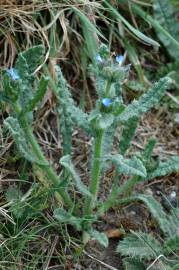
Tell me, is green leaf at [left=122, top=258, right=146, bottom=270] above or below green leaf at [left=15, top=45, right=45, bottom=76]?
below

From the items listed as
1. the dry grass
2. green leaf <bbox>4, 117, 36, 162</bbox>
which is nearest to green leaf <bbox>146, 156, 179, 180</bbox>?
green leaf <bbox>4, 117, 36, 162</bbox>

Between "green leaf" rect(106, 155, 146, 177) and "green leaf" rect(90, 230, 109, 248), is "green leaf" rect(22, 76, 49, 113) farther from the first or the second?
"green leaf" rect(90, 230, 109, 248)

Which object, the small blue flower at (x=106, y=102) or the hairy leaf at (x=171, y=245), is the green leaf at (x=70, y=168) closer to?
the small blue flower at (x=106, y=102)

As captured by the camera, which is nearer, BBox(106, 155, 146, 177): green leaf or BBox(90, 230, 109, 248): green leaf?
BBox(106, 155, 146, 177): green leaf

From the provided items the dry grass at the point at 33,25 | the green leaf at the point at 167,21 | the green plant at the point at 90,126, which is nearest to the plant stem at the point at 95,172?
the green plant at the point at 90,126

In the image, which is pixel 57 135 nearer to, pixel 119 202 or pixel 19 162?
pixel 19 162

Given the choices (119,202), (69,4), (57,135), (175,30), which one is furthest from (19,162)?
(175,30)

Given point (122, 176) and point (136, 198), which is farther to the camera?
point (122, 176)
